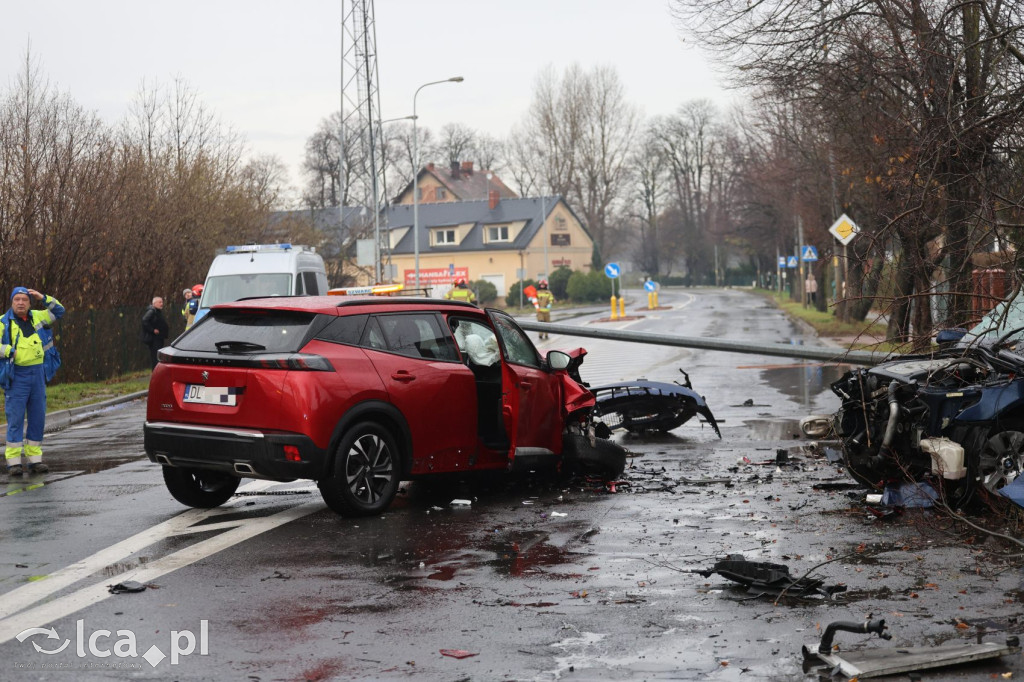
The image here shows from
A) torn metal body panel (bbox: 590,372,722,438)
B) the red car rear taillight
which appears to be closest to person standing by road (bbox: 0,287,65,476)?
the red car rear taillight

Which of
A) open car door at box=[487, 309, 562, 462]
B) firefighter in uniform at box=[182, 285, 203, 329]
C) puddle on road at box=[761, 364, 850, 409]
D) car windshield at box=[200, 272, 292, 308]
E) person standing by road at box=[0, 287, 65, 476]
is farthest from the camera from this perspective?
firefighter in uniform at box=[182, 285, 203, 329]

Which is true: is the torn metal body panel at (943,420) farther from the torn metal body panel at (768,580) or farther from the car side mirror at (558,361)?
the car side mirror at (558,361)

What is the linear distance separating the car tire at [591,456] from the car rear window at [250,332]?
2.76m

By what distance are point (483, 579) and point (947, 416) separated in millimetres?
3741

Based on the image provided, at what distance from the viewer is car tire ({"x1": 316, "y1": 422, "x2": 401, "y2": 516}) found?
27.7ft

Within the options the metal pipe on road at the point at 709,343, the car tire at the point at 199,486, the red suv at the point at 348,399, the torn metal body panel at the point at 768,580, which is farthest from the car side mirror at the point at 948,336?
the car tire at the point at 199,486

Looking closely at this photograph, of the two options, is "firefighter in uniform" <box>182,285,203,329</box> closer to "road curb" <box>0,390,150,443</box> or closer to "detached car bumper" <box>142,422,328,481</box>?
"road curb" <box>0,390,150,443</box>

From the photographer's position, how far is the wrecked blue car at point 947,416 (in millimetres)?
8117

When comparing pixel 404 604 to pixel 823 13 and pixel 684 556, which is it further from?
pixel 823 13

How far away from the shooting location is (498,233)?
310 ft

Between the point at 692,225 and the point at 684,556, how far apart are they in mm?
110562

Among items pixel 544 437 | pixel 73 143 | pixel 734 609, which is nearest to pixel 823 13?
pixel 544 437

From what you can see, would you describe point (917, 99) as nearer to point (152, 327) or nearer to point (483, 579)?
point (483, 579)

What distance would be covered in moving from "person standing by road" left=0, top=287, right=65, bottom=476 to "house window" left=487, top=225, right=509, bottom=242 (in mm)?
82320
